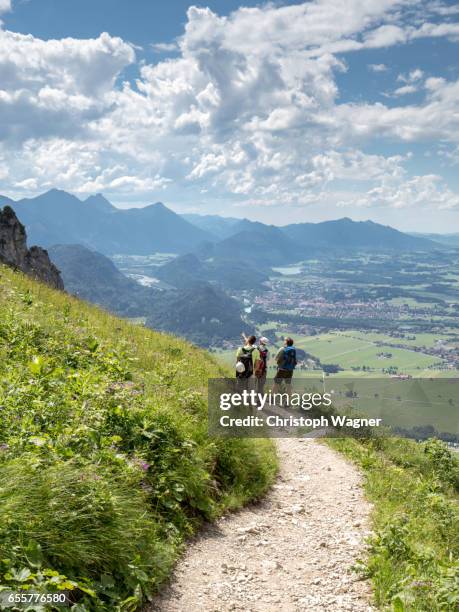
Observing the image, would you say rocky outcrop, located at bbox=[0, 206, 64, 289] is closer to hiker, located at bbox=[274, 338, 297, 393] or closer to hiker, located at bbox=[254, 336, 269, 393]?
hiker, located at bbox=[254, 336, 269, 393]

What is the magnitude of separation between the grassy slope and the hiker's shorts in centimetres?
445

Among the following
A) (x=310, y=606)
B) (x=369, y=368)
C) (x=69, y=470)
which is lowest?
(x=369, y=368)

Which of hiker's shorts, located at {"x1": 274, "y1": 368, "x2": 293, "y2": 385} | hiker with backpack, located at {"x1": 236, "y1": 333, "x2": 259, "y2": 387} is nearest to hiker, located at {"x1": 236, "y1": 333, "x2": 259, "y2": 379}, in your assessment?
hiker with backpack, located at {"x1": 236, "y1": 333, "x2": 259, "y2": 387}

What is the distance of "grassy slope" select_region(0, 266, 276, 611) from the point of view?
4.54 metres

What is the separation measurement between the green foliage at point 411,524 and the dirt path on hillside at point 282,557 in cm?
39

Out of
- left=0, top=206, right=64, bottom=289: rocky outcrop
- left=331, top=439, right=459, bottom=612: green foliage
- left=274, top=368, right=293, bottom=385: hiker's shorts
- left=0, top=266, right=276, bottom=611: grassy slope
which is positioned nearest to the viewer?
left=0, top=266, right=276, bottom=611: grassy slope

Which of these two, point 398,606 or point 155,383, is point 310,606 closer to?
point 398,606

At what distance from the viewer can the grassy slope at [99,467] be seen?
4535 millimetres

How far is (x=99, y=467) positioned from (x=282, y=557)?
3.73 m

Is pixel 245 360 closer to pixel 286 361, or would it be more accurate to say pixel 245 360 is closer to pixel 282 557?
pixel 286 361

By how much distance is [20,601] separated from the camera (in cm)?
379

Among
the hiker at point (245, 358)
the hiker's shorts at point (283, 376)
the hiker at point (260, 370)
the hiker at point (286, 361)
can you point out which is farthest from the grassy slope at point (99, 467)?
the hiker's shorts at point (283, 376)

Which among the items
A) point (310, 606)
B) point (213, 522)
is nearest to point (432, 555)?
point (310, 606)

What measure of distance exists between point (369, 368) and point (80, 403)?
169132 millimetres
